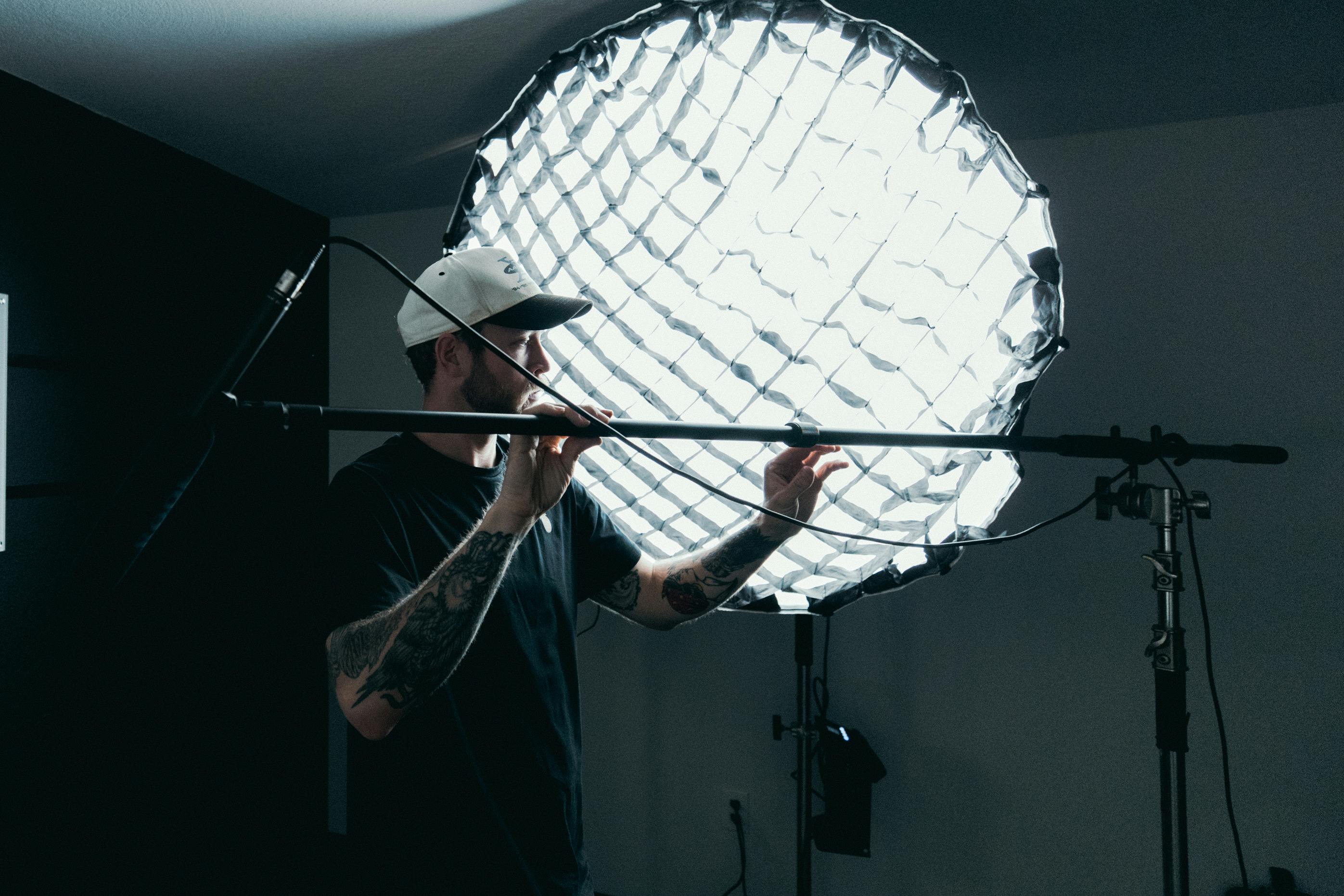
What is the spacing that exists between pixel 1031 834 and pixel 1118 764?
0.24 metres

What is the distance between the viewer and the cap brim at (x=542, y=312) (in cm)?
91

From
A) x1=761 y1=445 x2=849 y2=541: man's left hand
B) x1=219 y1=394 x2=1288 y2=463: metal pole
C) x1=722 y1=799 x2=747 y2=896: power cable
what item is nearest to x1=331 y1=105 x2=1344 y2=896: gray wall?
x1=722 y1=799 x2=747 y2=896: power cable

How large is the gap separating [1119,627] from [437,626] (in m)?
1.36

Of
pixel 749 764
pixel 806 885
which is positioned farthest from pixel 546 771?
pixel 749 764

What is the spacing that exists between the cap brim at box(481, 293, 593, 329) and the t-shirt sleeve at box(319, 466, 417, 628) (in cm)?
30

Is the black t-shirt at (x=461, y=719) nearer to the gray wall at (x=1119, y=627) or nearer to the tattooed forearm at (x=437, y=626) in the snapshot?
the tattooed forearm at (x=437, y=626)

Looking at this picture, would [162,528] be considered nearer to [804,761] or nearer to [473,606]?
[473,606]

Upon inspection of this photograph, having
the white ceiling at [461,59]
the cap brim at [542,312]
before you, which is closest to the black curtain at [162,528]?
the white ceiling at [461,59]

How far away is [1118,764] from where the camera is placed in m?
1.38

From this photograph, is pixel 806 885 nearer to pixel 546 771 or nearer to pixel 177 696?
pixel 546 771

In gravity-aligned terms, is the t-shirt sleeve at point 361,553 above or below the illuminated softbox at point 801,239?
below

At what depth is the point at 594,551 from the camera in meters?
1.14

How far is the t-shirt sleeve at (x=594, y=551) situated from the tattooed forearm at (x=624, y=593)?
16mm

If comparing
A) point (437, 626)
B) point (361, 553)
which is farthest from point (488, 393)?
point (437, 626)
